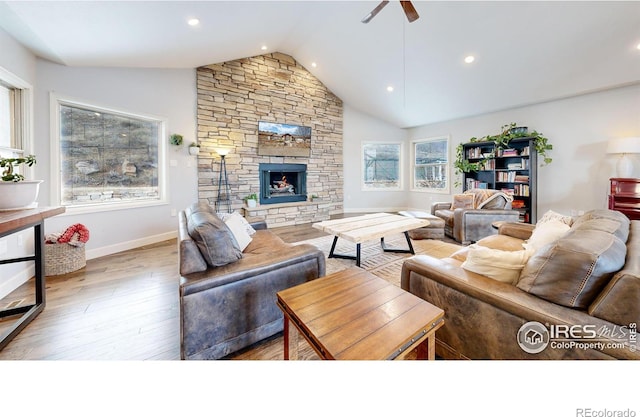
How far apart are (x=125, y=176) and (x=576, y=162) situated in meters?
7.51

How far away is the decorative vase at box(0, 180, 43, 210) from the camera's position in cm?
175

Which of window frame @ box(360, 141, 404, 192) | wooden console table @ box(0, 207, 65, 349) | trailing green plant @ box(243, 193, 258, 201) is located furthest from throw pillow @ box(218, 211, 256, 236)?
window frame @ box(360, 141, 404, 192)

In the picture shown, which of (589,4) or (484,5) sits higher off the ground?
(484,5)

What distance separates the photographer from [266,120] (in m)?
5.41

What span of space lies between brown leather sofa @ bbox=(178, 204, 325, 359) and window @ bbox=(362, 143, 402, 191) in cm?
567

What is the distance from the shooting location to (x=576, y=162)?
4383 millimetres

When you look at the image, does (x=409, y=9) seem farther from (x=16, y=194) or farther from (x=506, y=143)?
(x=506, y=143)

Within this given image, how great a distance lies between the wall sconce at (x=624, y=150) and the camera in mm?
3514

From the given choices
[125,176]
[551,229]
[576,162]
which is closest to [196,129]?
[125,176]

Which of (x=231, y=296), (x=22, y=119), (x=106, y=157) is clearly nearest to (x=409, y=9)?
(x=231, y=296)

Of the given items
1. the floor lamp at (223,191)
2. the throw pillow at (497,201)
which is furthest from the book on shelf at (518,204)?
the floor lamp at (223,191)

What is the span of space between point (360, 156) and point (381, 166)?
2.39ft
